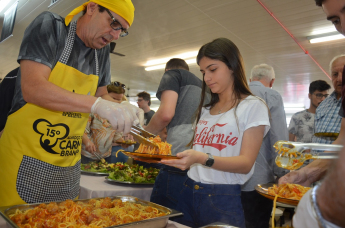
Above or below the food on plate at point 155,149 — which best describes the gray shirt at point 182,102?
above

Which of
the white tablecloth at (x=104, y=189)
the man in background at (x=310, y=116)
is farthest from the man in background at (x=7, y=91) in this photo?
the man in background at (x=310, y=116)

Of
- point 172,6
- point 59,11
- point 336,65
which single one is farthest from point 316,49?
point 59,11

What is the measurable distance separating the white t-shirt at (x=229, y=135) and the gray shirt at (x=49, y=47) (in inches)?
40.5

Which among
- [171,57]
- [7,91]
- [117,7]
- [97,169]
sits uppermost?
[171,57]

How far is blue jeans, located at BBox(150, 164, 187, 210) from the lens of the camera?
197cm

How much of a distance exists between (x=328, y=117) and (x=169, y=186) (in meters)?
2.06

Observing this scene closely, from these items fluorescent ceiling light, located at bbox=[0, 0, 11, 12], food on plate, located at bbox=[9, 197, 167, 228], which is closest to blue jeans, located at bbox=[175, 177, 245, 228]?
food on plate, located at bbox=[9, 197, 167, 228]

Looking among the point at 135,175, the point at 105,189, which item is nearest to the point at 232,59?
the point at 105,189

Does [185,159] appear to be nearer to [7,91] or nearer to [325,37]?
[7,91]

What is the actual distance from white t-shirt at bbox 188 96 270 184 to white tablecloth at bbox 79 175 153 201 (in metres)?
0.90

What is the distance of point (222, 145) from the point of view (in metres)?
1.74

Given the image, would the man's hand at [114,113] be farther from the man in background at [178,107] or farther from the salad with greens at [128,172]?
the salad with greens at [128,172]

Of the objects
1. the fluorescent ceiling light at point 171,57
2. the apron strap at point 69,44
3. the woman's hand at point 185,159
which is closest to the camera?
the woman's hand at point 185,159

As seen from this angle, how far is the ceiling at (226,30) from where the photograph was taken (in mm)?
5645
